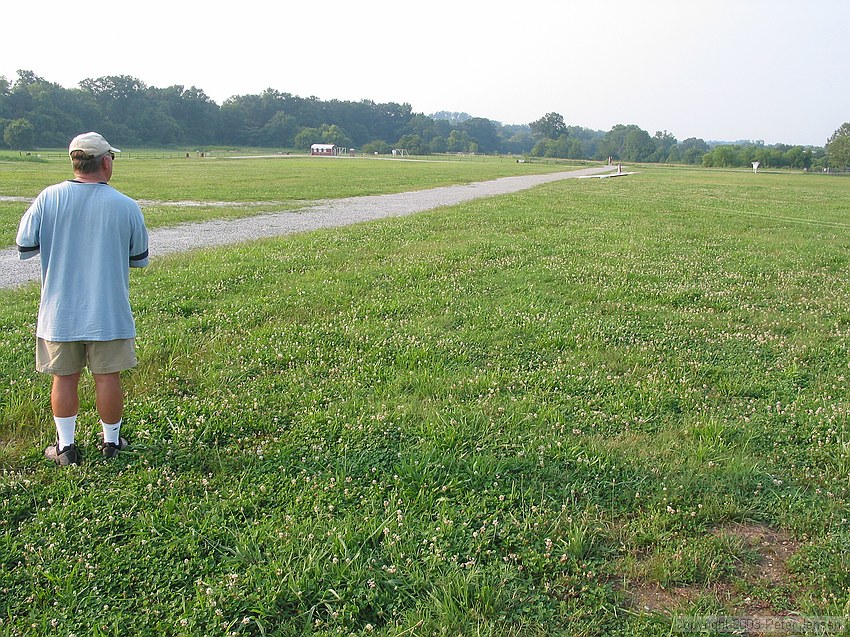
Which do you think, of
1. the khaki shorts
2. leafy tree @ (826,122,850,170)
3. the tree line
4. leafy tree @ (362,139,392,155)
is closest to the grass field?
the khaki shorts

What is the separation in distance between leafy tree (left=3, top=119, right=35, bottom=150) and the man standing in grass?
387ft

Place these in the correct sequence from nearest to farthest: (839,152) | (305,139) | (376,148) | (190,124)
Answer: (839,152), (190,124), (305,139), (376,148)

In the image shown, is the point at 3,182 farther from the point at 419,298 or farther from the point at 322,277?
the point at 419,298

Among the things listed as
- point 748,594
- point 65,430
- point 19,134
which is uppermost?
point 19,134

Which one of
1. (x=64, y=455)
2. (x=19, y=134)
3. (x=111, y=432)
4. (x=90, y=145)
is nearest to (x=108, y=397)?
(x=111, y=432)

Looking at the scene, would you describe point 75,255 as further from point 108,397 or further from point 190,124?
point 190,124

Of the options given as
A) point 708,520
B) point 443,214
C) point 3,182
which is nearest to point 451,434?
point 708,520

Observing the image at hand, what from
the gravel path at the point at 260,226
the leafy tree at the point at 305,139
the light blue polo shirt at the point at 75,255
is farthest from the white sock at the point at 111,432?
the leafy tree at the point at 305,139

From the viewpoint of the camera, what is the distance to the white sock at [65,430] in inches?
187

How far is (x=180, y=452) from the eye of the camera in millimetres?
4930

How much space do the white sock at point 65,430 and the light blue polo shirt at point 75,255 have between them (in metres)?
0.67

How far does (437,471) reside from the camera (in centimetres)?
472

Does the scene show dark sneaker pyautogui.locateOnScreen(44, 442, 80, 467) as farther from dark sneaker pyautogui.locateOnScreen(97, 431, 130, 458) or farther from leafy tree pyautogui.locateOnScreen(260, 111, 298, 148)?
leafy tree pyautogui.locateOnScreen(260, 111, 298, 148)

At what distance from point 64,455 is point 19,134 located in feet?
394
